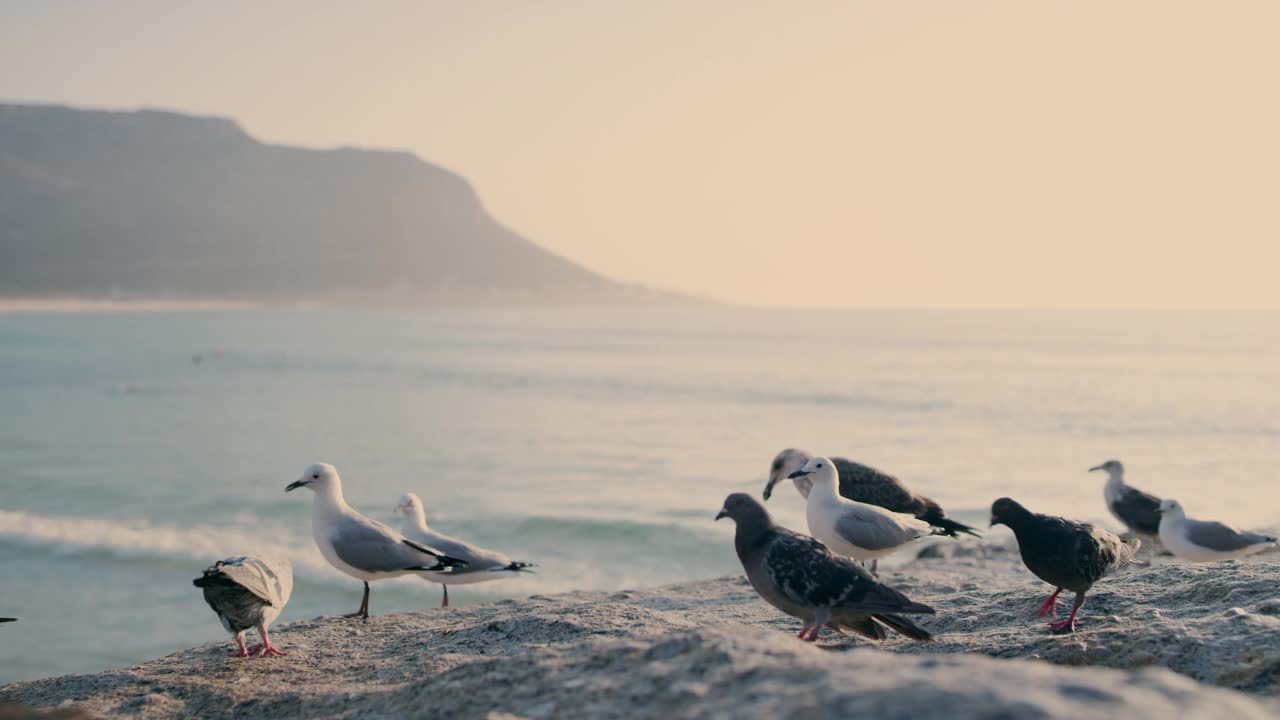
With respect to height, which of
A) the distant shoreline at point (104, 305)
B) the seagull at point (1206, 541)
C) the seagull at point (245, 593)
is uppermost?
the distant shoreline at point (104, 305)

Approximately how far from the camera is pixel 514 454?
27.6 metres

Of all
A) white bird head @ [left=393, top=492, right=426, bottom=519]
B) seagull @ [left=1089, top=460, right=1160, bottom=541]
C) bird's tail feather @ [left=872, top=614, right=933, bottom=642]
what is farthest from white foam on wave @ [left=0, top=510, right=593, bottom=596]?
bird's tail feather @ [left=872, top=614, right=933, bottom=642]

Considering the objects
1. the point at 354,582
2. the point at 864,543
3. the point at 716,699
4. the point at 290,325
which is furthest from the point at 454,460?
the point at 290,325

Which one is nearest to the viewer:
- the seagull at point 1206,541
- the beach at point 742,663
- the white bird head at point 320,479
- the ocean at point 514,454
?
the beach at point 742,663

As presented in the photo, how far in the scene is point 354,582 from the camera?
44.3 feet

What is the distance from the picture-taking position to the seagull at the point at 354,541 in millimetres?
7527

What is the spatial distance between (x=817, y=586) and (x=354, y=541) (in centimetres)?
384

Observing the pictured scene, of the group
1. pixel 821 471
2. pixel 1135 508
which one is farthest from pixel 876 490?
pixel 1135 508

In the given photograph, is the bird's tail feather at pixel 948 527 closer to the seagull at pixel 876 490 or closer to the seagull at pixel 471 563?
the seagull at pixel 876 490

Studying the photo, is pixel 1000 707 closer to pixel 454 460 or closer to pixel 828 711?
pixel 828 711

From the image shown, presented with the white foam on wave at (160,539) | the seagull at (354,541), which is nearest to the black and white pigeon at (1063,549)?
the seagull at (354,541)

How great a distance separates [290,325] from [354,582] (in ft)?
414

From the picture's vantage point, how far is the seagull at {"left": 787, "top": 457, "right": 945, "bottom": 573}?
7559 millimetres

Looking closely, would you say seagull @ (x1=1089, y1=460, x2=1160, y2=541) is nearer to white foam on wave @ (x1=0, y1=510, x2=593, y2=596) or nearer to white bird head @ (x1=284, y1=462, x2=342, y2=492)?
white foam on wave @ (x1=0, y1=510, x2=593, y2=596)
